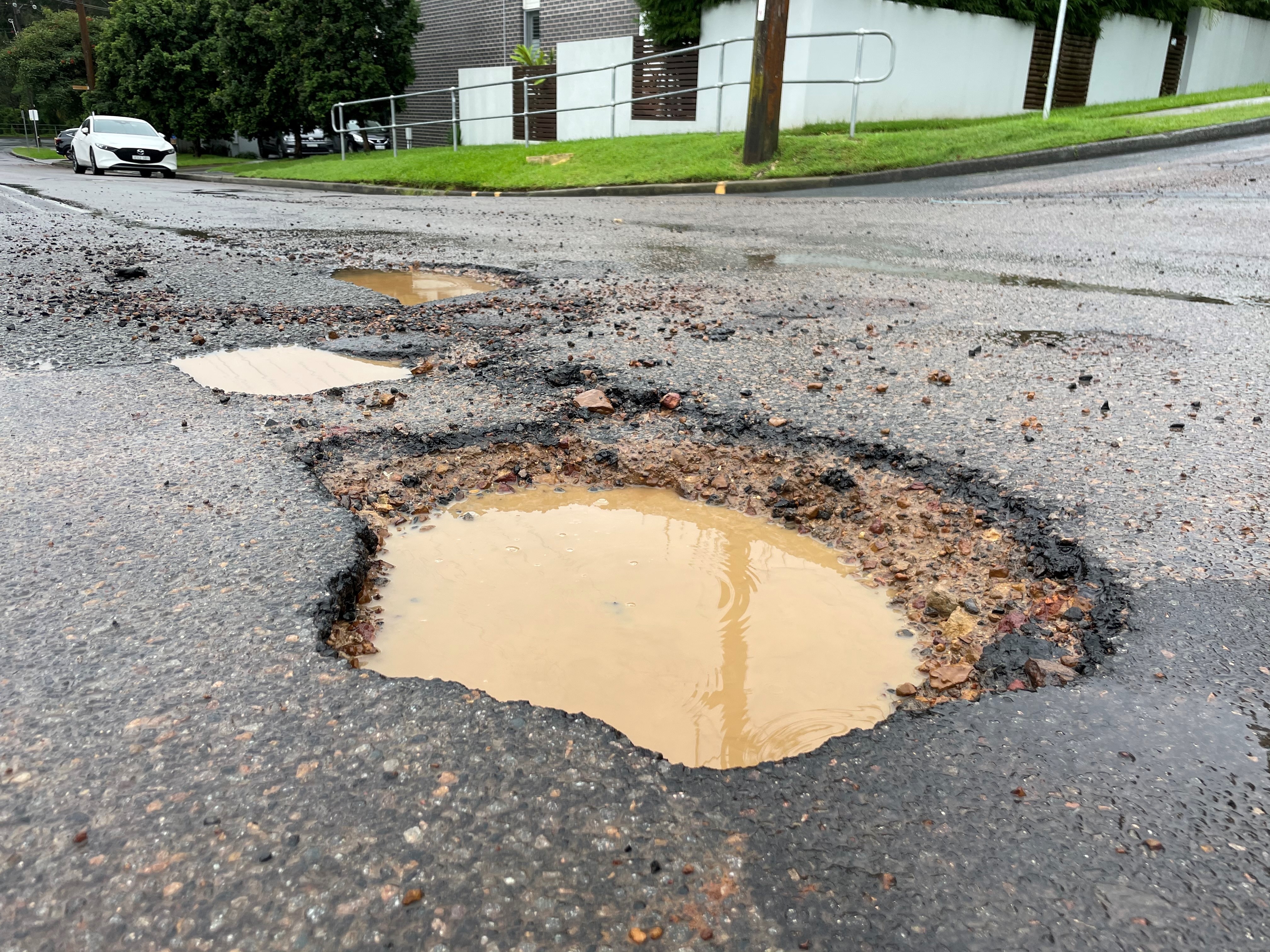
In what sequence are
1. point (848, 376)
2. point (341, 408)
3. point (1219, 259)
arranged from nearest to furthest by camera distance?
point (341, 408), point (848, 376), point (1219, 259)

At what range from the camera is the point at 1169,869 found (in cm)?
137

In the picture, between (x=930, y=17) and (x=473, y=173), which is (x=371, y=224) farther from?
(x=930, y=17)

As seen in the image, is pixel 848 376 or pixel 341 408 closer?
pixel 341 408

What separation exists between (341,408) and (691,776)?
7.86 feet

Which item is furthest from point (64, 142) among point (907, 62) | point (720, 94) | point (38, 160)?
point (907, 62)

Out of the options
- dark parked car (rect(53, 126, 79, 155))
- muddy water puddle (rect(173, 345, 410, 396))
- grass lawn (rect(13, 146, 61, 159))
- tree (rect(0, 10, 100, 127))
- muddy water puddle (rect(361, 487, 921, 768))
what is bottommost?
muddy water puddle (rect(361, 487, 921, 768))

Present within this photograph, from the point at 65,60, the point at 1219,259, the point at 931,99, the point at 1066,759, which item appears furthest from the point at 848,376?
the point at 65,60

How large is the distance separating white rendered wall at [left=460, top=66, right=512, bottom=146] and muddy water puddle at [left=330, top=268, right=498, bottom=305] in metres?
20.1

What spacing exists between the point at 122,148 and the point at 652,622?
2486 centimetres

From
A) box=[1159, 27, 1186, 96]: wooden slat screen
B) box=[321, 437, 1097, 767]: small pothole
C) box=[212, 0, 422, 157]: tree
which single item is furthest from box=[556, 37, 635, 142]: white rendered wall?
box=[321, 437, 1097, 767]: small pothole

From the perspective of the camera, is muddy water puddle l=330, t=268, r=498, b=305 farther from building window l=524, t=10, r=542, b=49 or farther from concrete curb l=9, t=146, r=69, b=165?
concrete curb l=9, t=146, r=69, b=165

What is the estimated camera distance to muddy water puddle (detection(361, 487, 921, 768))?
1967mm

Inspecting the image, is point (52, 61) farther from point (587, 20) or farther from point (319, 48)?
point (587, 20)

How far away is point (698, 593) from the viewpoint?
97.0 inches
